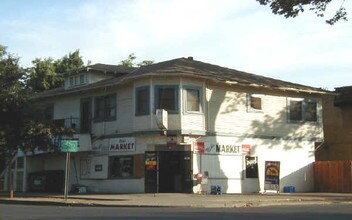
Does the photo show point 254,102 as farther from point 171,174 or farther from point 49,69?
point 49,69

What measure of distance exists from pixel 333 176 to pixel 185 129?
10438mm

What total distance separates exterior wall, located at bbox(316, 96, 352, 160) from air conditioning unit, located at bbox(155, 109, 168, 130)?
591 inches

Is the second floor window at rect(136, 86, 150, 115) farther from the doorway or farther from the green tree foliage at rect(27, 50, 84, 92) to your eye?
the green tree foliage at rect(27, 50, 84, 92)

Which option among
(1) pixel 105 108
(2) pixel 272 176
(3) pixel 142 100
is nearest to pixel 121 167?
(1) pixel 105 108

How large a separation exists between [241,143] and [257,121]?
5.89ft

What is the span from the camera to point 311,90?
3397 cm

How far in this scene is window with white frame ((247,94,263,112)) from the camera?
31922 mm

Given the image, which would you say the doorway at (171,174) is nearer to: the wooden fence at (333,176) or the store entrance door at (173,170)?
the store entrance door at (173,170)

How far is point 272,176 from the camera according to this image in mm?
31375

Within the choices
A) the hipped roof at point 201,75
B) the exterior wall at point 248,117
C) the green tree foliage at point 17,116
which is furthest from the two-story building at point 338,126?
the green tree foliage at point 17,116

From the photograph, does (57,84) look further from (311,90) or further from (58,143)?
(311,90)

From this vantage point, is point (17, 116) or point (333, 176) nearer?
point (17, 116)

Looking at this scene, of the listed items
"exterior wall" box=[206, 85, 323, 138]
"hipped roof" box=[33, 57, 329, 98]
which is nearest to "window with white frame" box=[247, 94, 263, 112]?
"exterior wall" box=[206, 85, 323, 138]

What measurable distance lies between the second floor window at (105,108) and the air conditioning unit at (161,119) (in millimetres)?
4215
